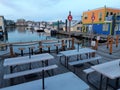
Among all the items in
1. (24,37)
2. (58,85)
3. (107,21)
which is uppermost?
(107,21)

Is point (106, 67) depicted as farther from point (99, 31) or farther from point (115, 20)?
point (99, 31)

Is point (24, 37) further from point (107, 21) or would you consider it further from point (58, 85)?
point (58, 85)

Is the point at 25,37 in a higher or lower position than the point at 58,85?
lower

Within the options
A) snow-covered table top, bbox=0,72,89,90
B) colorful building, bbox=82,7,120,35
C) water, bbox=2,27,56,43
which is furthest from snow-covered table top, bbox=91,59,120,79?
water, bbox=2,27,56,43

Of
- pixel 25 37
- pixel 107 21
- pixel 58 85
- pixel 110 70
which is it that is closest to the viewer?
pixel 58 85

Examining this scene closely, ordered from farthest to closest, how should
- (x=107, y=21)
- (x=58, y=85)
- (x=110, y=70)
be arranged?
(x=107, y=21) → (x=110, y=70) → (x=58, y=85)

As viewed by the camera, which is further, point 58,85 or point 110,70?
point 110,70

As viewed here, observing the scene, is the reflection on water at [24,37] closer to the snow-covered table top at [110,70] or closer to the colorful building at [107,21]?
the colorful building at [107,21]

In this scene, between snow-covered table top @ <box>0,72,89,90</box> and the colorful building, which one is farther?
the colorful building

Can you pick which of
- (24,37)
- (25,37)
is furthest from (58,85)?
(24,37)

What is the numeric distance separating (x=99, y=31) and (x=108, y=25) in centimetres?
233

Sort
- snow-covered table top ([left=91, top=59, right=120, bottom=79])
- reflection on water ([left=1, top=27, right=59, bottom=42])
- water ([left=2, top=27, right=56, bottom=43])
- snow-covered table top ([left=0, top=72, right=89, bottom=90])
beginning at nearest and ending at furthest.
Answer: snow-covered table top ([left=0, top=72, right=89, bottom=90]) < snow-covered table top ([left=91, top=59, right=120, bottom=79]) < water ([left=2, top=27, right=56, bottom=43]) < reflection on water ([left=1, top=27, right=59, bottom=42])

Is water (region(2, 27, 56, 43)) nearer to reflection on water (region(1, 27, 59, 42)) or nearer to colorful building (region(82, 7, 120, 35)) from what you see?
reflection on water (region(1, 27, 59, 42))

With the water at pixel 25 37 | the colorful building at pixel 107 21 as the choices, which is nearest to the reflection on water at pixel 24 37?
the water at pixel 25 37
